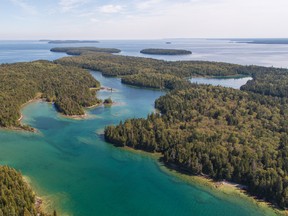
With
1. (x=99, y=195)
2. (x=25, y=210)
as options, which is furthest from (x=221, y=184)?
(x=25, y=210)

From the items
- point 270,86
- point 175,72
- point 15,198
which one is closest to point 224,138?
point 15,198

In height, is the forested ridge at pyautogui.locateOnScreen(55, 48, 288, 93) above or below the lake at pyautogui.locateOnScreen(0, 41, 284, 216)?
above

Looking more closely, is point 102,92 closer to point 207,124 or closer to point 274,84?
point 207,124

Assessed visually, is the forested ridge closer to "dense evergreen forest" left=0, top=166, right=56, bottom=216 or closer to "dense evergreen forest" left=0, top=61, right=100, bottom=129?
"dense evergreen forest" left=0, top=61, right=100, bottom=129

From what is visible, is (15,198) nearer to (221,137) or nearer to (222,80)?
(221,137)

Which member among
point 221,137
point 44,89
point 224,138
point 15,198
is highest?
point 44,89

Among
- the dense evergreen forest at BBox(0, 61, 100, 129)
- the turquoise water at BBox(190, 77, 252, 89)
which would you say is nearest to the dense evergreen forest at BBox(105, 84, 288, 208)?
the dense evergreen forest at BBox(0, 61, 100, 129)
